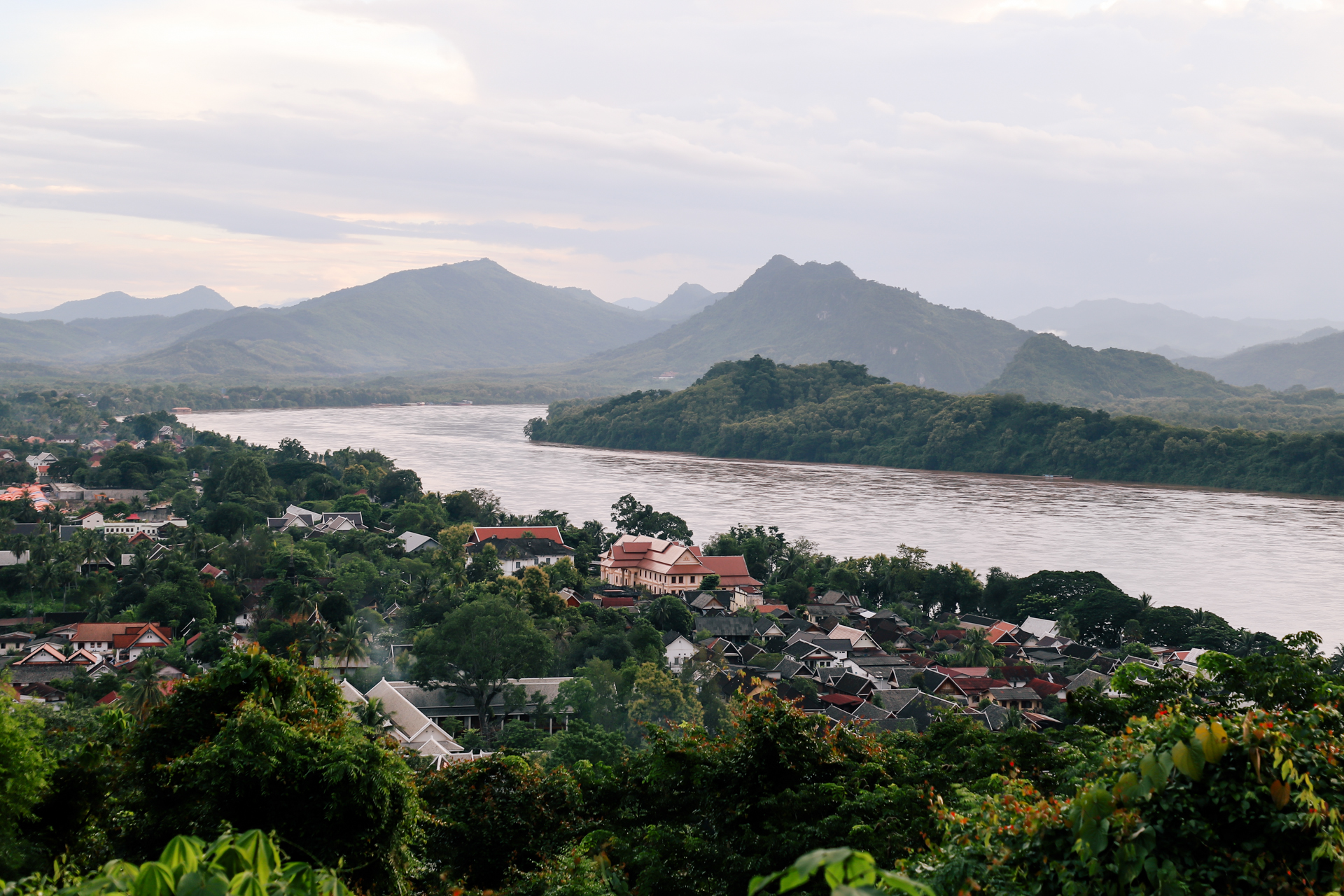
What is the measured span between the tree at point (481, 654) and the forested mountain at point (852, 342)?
137m

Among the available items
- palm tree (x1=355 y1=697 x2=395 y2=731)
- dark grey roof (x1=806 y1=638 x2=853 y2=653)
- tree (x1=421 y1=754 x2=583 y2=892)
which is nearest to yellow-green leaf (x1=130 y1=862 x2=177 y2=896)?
tree (x1=421 y1=754 x2=583 y2=892)

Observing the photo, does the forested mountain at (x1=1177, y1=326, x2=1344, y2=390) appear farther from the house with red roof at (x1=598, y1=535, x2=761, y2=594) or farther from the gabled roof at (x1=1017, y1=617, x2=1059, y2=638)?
the house with red roof at (x1=598, y1=535, x2=761, y2=594)

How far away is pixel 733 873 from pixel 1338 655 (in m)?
16.6

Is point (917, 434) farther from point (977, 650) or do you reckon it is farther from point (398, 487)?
point (977, 650)

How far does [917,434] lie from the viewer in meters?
63.2

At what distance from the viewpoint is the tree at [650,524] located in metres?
31.4

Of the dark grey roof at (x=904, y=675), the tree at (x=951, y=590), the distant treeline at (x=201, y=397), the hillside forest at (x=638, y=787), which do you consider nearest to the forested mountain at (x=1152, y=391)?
the tree at (x=951, y=590)

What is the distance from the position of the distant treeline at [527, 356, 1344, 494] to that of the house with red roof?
108 ft

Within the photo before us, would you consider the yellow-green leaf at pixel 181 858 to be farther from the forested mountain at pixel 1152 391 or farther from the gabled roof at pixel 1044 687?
the forested mountain at pixel 1152 391

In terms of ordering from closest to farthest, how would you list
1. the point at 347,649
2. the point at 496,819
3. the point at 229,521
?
the point at 496,819 < the point at 347,649 < the point at 229,521

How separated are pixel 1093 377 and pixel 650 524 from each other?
98.8m

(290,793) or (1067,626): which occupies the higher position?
(290,793)

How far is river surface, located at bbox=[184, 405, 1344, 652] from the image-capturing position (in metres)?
26.1

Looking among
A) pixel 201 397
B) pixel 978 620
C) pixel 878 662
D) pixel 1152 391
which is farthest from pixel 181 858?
pixel 1152 391
